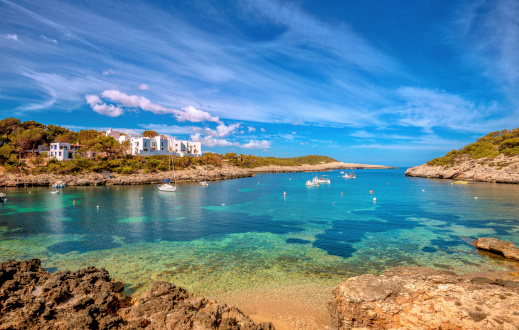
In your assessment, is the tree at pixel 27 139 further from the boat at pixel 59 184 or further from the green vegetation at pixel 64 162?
the boat at pixel 59 184

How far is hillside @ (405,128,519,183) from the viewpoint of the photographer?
6203cm

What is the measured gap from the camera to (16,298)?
26.5ft

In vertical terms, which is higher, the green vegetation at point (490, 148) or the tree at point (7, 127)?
the tree at point (7, 127)

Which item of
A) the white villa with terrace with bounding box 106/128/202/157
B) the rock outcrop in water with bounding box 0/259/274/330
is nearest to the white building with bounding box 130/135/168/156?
the white villa with terrace with bounding box 106/128/202/157

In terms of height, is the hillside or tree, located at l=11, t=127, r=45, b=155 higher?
tree, located at l=11, t=127, r=45, b=155

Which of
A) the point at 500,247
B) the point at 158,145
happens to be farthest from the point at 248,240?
the point at 158,145

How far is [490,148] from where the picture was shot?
74875 millimetres

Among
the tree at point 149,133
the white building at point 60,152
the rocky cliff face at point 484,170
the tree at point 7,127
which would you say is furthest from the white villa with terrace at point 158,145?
the rocky cliff face at point 484,170

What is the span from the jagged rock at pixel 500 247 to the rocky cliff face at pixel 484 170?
5982 centimetres

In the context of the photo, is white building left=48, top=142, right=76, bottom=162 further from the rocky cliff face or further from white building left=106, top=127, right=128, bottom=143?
the rocky cliff face

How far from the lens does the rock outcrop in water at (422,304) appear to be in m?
6.26

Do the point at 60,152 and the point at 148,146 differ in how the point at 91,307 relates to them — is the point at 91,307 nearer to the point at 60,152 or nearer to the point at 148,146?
the point at 60,152

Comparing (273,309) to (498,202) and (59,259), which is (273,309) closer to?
(59,259)

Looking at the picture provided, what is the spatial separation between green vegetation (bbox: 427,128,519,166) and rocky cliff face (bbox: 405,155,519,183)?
2118 millimetres
